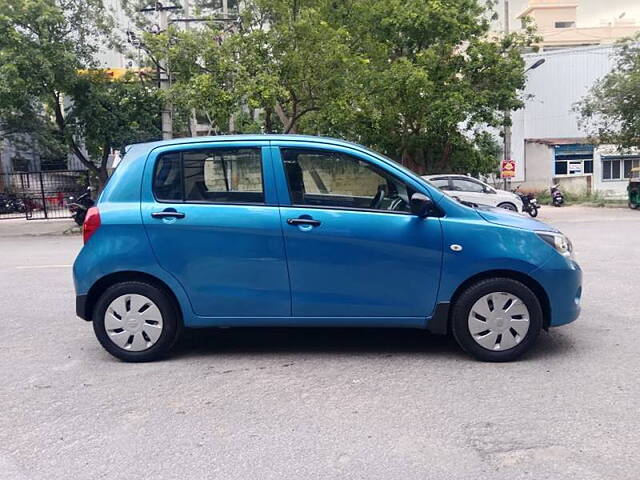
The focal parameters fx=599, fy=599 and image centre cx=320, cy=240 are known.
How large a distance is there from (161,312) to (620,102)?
2326 cm

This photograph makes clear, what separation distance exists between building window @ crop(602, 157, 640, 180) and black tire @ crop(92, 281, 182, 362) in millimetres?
35679

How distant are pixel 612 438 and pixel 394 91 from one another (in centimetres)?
1758

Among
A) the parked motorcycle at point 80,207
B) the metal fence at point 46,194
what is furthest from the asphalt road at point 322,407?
the metal fence at point 46,194

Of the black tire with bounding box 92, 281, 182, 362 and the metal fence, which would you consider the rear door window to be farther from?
the metal fence

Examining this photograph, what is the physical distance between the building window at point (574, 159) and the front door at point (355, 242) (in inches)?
1388

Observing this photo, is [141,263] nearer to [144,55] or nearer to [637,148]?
[144,55]

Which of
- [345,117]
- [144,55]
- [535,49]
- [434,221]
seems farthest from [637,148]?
[434,221]

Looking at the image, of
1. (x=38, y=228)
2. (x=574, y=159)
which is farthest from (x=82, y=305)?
(x=574, y=159)

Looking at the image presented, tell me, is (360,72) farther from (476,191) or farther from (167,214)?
(167,214)

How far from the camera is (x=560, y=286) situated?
4.79 metres

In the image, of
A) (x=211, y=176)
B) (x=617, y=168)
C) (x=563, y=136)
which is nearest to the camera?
(x=211, y=176)

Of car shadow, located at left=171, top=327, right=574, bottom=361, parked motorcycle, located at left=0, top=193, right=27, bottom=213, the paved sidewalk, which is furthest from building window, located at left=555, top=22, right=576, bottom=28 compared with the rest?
car shadow, located at left=171, top=327, right=574, bottom=361

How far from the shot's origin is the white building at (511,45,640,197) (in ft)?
116

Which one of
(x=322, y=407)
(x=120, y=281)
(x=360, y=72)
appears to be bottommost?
(x=322, y=407)
